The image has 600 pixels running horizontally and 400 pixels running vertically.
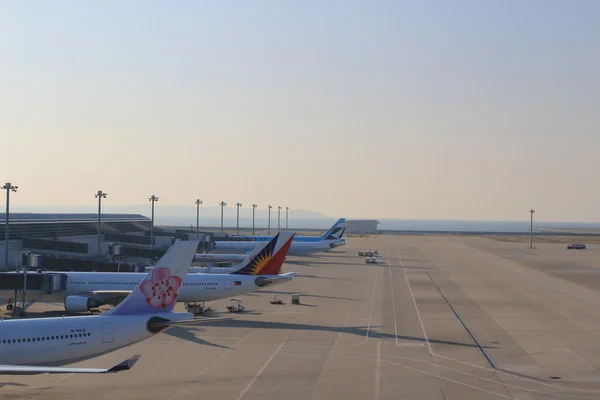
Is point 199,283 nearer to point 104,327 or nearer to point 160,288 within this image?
point 160,288

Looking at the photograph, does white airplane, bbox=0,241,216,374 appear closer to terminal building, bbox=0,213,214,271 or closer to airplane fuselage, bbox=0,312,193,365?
airplane fuselage, bbox=0,312,193,365

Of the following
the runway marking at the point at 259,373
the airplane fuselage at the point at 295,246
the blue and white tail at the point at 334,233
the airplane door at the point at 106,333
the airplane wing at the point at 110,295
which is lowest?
the runway marking at the point at 259,373

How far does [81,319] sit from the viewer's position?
30.2 metres

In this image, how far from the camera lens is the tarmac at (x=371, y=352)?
99.8ft

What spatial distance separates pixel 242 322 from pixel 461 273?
54072 mm

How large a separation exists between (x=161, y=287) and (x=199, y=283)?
69.7 feet

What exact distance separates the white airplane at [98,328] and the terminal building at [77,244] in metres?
33.7

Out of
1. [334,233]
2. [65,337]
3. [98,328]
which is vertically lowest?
[65,337]

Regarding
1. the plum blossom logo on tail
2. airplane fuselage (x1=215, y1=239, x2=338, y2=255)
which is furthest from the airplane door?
airplane fuselage (x1=215, y1=239, x2=338, y2=255)

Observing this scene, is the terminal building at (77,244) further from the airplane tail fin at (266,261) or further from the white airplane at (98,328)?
the white airplane at (98,328)

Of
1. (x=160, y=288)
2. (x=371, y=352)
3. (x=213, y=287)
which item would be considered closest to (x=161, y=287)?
(x=160, y=288)

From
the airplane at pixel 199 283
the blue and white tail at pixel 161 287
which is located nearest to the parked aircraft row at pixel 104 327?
the blue and white tail at pixel 161 287

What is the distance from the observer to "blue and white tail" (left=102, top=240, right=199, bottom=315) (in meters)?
31.8

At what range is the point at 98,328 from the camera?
1182 inches
